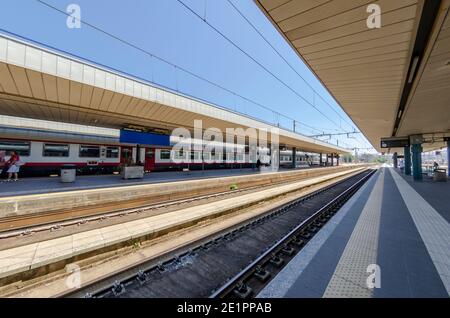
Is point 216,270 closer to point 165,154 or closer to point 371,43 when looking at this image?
point 371,43

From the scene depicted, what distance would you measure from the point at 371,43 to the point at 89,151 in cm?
1605

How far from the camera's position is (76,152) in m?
13.2

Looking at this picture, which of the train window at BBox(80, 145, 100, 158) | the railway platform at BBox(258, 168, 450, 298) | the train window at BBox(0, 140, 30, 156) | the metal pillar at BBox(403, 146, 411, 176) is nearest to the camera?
the railway platform at BBox(258, 168, 450, 298)

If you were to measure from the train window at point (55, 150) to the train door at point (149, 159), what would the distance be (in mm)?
5480

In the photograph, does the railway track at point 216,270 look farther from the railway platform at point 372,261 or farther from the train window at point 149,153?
the train window at point 149,153

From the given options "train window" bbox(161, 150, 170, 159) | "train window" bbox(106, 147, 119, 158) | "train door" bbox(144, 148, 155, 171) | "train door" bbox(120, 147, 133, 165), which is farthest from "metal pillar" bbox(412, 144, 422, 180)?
"train window" bbox(106, 147, 119, 158)

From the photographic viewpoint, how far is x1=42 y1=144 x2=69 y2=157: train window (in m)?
12.1

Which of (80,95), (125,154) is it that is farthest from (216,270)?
(125,154)

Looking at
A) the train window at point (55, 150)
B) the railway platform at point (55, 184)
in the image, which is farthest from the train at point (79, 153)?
the railway platform at point (55, 184)

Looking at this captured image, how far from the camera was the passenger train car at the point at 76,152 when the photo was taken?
11266 millimetres

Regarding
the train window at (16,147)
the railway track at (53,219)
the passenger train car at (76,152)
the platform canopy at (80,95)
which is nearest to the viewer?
the railway track at (53,219)

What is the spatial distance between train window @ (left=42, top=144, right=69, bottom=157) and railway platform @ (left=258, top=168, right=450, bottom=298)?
49.2 ft

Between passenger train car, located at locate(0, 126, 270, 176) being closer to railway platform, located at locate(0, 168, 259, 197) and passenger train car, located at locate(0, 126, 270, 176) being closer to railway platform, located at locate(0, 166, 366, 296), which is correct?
railway platform, located at locate(0, 168, 259, 197)

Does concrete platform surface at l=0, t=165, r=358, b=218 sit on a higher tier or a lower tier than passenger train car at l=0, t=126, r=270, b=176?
lower
